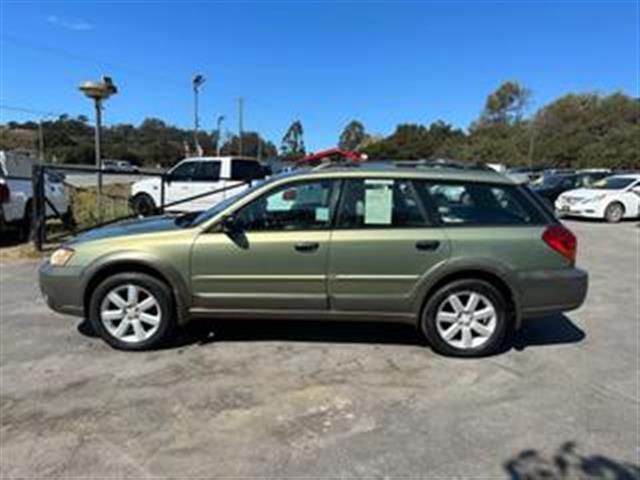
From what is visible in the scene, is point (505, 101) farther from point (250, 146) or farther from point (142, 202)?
point (142, 202)

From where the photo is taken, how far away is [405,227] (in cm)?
556

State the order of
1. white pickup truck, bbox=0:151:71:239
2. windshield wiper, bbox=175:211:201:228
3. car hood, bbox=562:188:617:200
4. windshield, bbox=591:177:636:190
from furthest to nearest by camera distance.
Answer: windshield, bbox=591:177:636:190 < car hood, bbox=562:188:617:200 < white pickup truck, bbox=0:151:71:239 < windshield wiper, bbox=175:211:201:228

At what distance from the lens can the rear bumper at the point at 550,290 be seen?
5570 millimetres

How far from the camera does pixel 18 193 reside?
11805mm

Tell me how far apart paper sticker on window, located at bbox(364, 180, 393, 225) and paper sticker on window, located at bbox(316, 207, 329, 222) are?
337 mm

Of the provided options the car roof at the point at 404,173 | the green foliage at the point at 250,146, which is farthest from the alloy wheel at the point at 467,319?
the green foliage at the point at 250,146

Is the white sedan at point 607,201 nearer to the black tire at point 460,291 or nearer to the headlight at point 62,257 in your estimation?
the black tire at point 460,291

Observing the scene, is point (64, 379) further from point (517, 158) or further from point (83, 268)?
point (517, 158)

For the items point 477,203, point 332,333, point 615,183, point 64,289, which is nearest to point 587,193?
point 615,183

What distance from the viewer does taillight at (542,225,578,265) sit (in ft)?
18.3

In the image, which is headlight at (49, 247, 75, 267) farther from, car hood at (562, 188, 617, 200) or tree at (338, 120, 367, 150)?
tree at (338, 120, 367, 150)

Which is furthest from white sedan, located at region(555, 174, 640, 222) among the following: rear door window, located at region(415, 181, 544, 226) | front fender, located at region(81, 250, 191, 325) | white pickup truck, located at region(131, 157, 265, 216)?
front fender, located at region(81, 250, 191, 325)

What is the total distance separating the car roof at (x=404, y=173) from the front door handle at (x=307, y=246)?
62cm

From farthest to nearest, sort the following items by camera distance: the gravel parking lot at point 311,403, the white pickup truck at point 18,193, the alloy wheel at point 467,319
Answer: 1. the white pickup truck at point 18,193
2. the alloy wheel at point 467,319
3. the gravel parking lot at point 311,403
